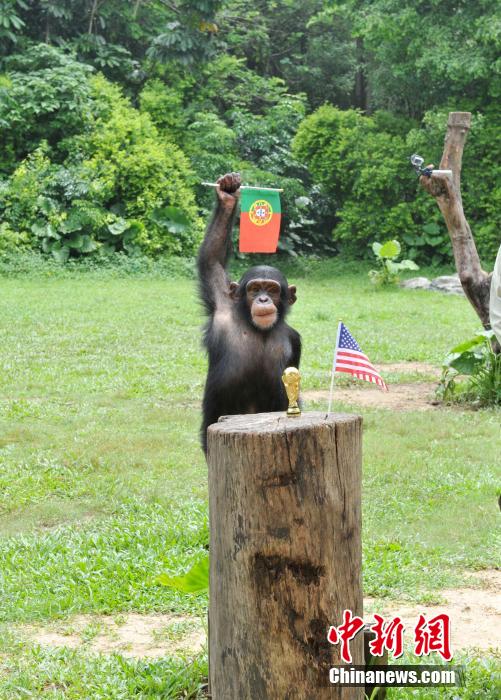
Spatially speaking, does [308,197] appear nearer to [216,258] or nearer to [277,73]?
[277,73]

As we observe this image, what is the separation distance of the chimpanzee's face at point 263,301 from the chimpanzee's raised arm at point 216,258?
8.7 inches

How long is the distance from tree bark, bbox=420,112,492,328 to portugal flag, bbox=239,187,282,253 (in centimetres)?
316

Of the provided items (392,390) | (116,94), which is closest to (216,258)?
(392,390)

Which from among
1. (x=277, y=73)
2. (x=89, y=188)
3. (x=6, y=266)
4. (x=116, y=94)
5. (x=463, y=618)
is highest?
(x=277, y=73)

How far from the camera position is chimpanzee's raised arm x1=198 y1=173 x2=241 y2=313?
452 cm

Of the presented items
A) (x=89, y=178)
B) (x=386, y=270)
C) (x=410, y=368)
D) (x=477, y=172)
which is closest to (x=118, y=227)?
(x=89, y=178)

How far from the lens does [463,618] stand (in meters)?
4.24

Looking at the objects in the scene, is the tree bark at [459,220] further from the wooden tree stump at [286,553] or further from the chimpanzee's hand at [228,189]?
the wooden tree stump at [286,553]

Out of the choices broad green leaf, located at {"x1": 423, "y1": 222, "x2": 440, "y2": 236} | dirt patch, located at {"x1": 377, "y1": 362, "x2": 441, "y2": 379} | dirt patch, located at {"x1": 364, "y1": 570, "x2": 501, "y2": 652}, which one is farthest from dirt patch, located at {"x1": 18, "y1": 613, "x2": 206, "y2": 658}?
broad green leaf, located at {"x1": 423, "y1": 222, "x2": 440, "y2": 236}

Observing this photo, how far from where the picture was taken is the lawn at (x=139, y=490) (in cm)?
396

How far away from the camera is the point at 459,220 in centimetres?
820

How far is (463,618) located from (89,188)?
52.9ft

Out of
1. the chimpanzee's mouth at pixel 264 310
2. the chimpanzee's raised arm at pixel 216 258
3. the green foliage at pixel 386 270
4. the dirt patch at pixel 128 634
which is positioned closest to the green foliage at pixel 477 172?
the green foliage at pixel 386 270

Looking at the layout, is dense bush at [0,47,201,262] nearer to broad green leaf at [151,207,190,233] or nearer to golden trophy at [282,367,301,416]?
broad green leaf at [151,207,190,233]
